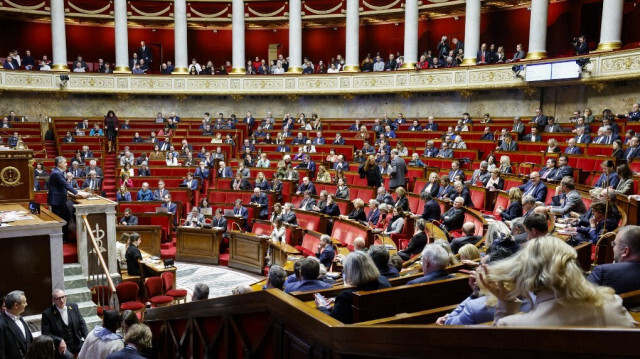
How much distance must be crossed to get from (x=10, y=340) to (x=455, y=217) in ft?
19.6

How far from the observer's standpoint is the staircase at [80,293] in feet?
20.8

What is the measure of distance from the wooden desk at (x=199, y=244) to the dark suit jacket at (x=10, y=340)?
613 cm

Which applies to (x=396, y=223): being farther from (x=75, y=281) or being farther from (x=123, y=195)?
(x=123, y=195)

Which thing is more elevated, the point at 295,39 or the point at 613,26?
the point at 295,39

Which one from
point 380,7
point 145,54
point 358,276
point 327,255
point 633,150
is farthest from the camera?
point 145,54

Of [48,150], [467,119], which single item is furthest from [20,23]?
[467,119]

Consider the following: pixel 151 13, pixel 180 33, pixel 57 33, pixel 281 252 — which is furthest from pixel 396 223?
pixel 151 13

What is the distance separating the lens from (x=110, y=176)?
1541 centimetres

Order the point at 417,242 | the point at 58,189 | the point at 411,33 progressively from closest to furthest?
the point at 58,189 < the point at 417,242 < the point at 411,33

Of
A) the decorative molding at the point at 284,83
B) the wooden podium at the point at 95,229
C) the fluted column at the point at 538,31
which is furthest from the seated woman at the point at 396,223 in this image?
the fluted column at the point at 538,31

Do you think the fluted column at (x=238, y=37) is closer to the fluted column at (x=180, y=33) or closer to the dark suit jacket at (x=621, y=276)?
the fluted column at (x=180, y=33)

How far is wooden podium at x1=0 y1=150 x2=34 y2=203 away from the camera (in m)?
6.65

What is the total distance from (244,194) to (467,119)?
22.9ft

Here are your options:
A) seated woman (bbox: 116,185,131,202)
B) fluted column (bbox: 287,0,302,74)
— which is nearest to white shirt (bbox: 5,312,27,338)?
seated woman (bbox: 116,185,131,202)
